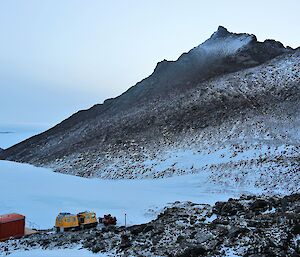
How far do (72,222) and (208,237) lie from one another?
11.8 metres

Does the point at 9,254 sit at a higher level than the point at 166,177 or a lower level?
lower

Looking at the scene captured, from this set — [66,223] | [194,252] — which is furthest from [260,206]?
[66,223]

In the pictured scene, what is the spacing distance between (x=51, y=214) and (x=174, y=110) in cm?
3646

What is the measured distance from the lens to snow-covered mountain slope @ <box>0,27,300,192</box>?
37.9 meters

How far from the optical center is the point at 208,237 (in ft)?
43.4

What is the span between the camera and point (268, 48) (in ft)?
257

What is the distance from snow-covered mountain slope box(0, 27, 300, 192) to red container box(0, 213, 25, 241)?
18678 mm

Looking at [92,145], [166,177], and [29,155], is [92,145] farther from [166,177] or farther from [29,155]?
[166,177]

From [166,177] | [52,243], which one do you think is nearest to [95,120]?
[166,177]

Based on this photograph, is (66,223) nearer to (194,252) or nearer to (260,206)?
(260,206)

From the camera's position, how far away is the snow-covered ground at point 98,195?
28031 mm

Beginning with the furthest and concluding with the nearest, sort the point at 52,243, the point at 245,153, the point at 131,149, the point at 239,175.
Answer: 1. the point at 131,149
2. the point at 245,153
3. the point at 239,175
4. the point at 52,243

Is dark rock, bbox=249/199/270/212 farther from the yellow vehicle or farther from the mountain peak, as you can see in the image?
the mountain peak

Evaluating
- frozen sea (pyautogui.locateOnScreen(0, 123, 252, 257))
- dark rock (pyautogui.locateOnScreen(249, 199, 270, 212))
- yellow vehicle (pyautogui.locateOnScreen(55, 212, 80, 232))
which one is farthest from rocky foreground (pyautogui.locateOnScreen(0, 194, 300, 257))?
frozen sea (pyautogui.locateOnScreen(0, 123, 252, 257))
